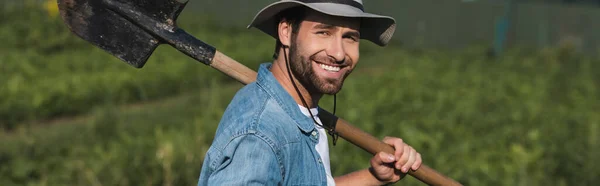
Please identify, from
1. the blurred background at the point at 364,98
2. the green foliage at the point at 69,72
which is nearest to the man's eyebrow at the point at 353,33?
the blurred background at the point at 364,98

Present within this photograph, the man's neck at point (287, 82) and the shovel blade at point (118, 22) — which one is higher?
the man's neck at point (287, 82)

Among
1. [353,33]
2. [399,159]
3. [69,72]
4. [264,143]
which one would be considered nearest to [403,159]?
[399,159]

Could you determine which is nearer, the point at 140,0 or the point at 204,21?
the point at 140,0

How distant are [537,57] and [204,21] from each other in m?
5.60

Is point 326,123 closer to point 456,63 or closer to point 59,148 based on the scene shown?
point 59,148

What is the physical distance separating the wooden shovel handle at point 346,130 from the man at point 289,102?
0.39 ft

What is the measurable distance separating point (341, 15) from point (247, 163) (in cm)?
52

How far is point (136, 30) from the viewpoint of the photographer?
10.3ft

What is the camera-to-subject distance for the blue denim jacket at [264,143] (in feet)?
8.52

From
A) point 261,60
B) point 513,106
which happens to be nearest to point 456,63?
point 261,60

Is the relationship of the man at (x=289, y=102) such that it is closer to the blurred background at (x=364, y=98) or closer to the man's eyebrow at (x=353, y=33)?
the man's eyebrow at (x=353, y=33)

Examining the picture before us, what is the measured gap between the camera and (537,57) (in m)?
16.4

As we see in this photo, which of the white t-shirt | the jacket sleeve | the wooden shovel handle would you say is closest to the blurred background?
the wooden shovel handle

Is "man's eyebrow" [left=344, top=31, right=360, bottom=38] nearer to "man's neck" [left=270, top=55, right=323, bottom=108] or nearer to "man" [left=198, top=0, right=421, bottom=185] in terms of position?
"man" [left=198, top=0, right=421, bottom=185]
